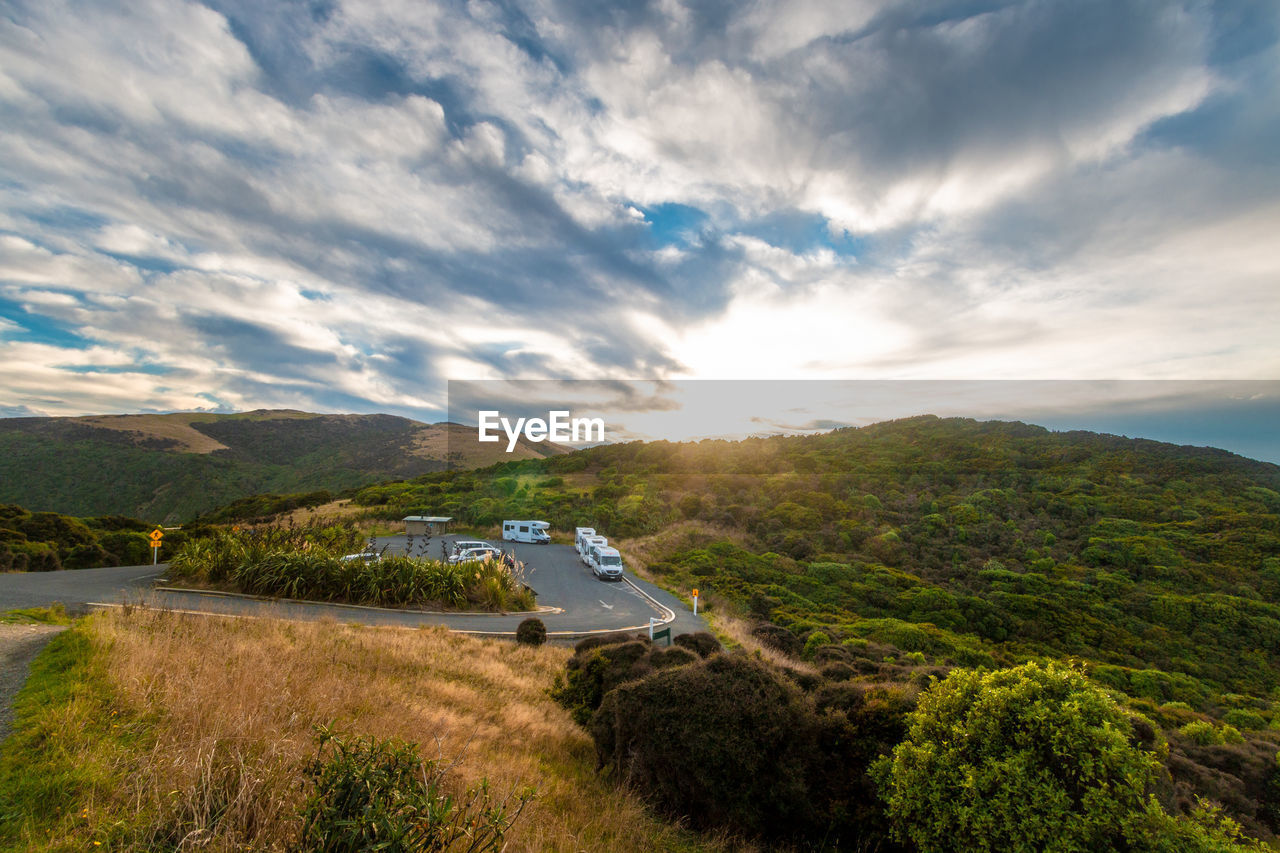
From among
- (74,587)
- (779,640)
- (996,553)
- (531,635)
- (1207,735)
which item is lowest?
(996,553)

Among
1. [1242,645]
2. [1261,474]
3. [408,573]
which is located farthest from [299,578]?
Result: [1261,474]

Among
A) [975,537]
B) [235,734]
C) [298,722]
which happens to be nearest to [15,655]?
[298,722]

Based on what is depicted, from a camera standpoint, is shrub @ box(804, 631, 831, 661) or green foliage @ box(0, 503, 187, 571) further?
green foliage @ box(0, 503, 187, 571)

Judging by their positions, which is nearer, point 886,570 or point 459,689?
point 459,689

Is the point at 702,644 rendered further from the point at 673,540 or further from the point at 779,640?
the point at 673,540

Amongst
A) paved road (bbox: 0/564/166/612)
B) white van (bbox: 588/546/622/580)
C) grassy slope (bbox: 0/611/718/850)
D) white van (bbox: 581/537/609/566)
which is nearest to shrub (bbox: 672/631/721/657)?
grassy slope (bbox: 0/611/718/850)

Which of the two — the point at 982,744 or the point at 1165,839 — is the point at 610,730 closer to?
the point at 982,744

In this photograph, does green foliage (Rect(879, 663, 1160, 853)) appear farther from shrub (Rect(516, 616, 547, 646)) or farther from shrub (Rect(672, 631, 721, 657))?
shrub (Rect(516, 616, 547, 646))
